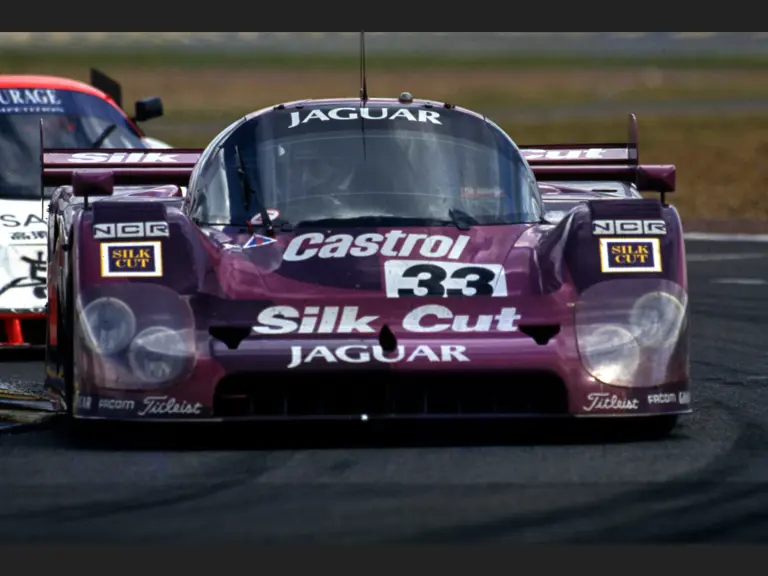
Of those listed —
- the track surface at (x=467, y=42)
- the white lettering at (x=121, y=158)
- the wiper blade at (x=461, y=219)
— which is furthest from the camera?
the track surface at (x=467, y=42)

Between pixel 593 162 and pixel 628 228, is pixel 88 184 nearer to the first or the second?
pixel 628 228

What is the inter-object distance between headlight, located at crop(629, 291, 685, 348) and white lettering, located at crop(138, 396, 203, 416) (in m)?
1.40

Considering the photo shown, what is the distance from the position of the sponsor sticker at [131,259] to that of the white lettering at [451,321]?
0.83 metres

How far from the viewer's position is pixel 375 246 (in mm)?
6426

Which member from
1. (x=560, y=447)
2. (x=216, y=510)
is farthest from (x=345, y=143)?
(x=216, y=510)

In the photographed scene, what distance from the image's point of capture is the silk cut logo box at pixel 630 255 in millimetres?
6273

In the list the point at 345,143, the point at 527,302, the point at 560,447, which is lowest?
the point at 560,447

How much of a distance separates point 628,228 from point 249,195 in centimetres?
138

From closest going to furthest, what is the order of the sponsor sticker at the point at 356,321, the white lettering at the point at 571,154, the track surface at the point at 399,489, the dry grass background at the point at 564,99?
1. the track surface at the point at 399,489
2. the sponsor sticker at the point at 356,321
3. the white lettering at the point at 571,154
4. the dry grass background at the point at 564,99

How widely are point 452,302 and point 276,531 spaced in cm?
153

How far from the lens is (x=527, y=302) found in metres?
6.16

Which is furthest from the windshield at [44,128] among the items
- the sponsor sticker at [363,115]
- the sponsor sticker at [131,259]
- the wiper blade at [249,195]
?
the sponsor sticker at [131,259]

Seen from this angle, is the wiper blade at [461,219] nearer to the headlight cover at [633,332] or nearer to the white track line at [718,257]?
the headlight cover at [633,332]

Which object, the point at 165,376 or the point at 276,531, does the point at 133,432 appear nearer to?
the point at 165,376
